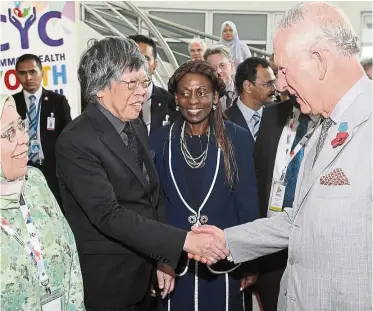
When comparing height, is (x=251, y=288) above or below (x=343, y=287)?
below

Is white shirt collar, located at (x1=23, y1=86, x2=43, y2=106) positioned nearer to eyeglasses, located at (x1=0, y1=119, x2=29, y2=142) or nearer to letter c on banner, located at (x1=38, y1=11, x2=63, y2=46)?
letter c on banner, located at (x1=38, y1=11, x2=63, y2=46)

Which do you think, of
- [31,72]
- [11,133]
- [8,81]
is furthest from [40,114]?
[11,133]

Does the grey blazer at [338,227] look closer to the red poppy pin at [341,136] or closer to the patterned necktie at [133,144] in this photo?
the red poppy pin at [341,136]

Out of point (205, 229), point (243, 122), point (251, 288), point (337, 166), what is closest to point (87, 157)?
point (205, 229)

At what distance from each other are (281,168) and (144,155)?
874 mm

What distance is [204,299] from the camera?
9.13 ft

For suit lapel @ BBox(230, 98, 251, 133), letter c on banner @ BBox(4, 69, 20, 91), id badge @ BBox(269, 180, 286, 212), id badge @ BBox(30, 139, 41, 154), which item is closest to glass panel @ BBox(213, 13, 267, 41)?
letter c on banner @ BBox(4, 69, 20, 91)

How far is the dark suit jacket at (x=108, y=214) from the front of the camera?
91.7 inches

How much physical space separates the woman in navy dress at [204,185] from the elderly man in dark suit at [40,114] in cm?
282

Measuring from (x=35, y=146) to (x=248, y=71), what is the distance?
2346 millimetres

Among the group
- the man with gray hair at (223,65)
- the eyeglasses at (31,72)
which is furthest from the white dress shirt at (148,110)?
the eyeglasses at (31,72)

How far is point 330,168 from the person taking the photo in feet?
5.85

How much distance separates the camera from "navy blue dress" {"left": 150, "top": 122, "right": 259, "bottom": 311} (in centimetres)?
278

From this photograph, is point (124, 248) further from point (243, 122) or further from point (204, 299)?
point (243, 122)
